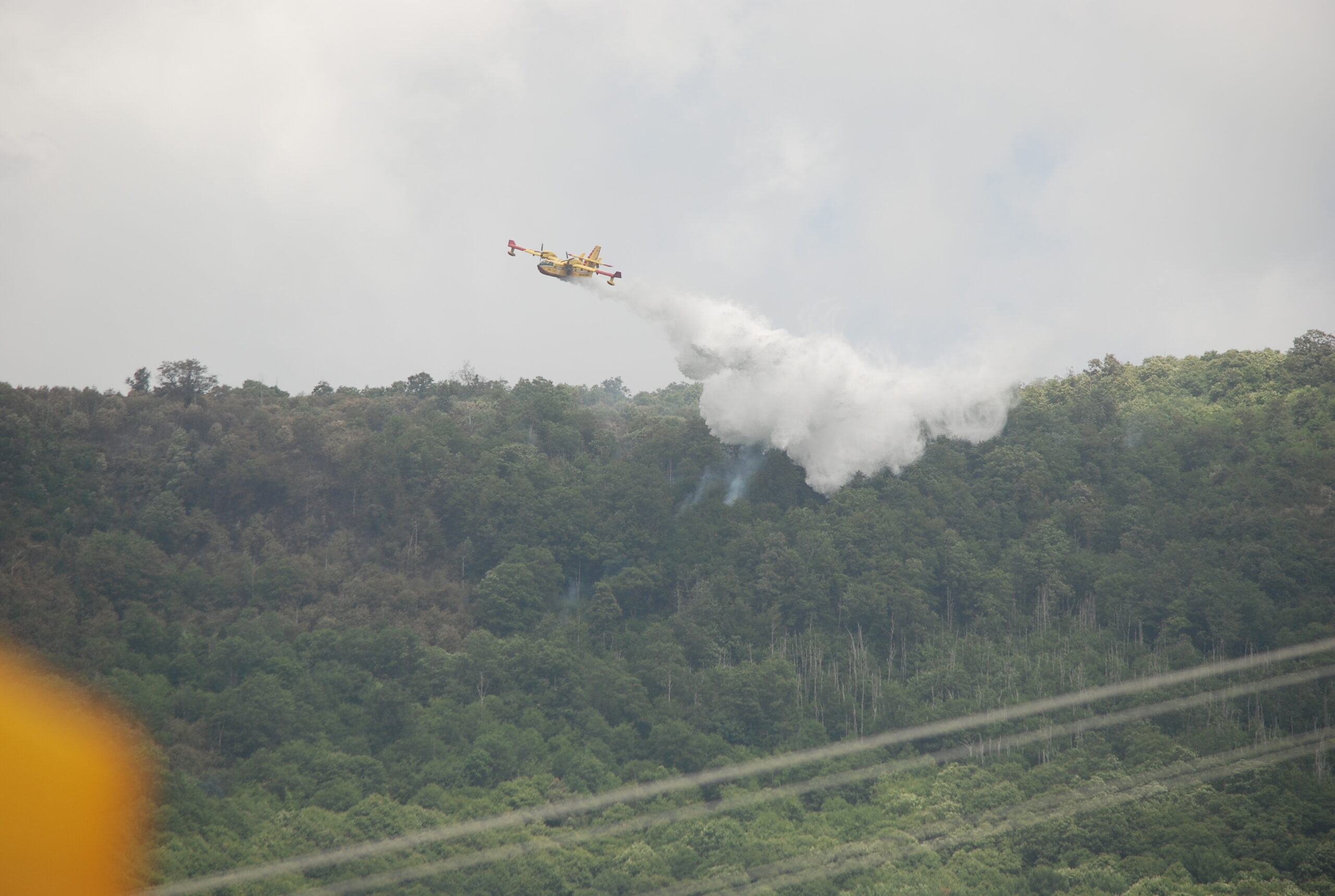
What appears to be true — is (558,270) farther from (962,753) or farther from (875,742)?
(962,753)

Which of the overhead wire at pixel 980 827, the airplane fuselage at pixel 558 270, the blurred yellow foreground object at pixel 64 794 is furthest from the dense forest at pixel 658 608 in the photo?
the airplane fuselage at pixel 558 270

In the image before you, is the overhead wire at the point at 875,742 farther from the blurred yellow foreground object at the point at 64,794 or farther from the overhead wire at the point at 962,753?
the blurred yellow foreground object at the point at 64,794

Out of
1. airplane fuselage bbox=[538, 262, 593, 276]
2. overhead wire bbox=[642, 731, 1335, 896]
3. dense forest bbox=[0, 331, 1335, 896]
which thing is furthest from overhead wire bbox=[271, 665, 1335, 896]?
airplane fuselage bbox=[538, 262, 593, 276]

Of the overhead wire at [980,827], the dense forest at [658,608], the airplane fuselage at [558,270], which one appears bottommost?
the overhead wire at [980,827]

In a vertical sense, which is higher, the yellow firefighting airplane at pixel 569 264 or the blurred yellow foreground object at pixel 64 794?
the yellow firefighting airplane at pixel 569 264

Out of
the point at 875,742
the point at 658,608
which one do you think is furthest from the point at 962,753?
the point at 658,608

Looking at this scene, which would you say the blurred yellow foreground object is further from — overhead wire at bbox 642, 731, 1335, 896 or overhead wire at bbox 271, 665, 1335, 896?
overhead wire at bbox 642, 731, 1335, 896
